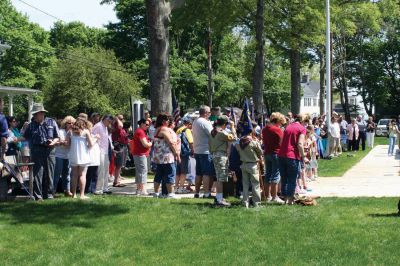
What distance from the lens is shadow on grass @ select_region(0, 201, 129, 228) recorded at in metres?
9.64

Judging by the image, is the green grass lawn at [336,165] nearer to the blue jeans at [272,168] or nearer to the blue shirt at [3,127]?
the blue jeans at [272,168]

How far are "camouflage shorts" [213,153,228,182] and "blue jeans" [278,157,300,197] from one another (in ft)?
3.32

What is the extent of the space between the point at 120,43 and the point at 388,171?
125 feet

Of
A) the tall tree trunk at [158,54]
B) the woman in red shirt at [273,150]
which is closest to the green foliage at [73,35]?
the tall tree trunk at [158,54]

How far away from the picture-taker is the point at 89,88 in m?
45.8

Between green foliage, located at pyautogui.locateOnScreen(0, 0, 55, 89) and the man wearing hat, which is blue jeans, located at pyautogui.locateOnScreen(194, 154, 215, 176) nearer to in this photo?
the man wearing hat

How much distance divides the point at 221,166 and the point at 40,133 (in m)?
3.30

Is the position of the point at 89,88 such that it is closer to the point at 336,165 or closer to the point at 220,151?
the point at 336,165

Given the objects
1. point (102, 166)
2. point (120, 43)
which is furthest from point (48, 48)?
point (102, 166)

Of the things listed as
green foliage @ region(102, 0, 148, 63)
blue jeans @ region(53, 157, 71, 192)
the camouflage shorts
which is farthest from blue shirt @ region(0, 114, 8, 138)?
green foliage @ region(102, 0, 148, 63)

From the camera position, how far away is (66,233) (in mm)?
9141

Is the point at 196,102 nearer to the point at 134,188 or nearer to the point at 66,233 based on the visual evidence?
the point at 134,188

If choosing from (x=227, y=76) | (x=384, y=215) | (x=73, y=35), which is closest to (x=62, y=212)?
(x=384, y=215)

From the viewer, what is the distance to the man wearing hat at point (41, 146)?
10805 mm
